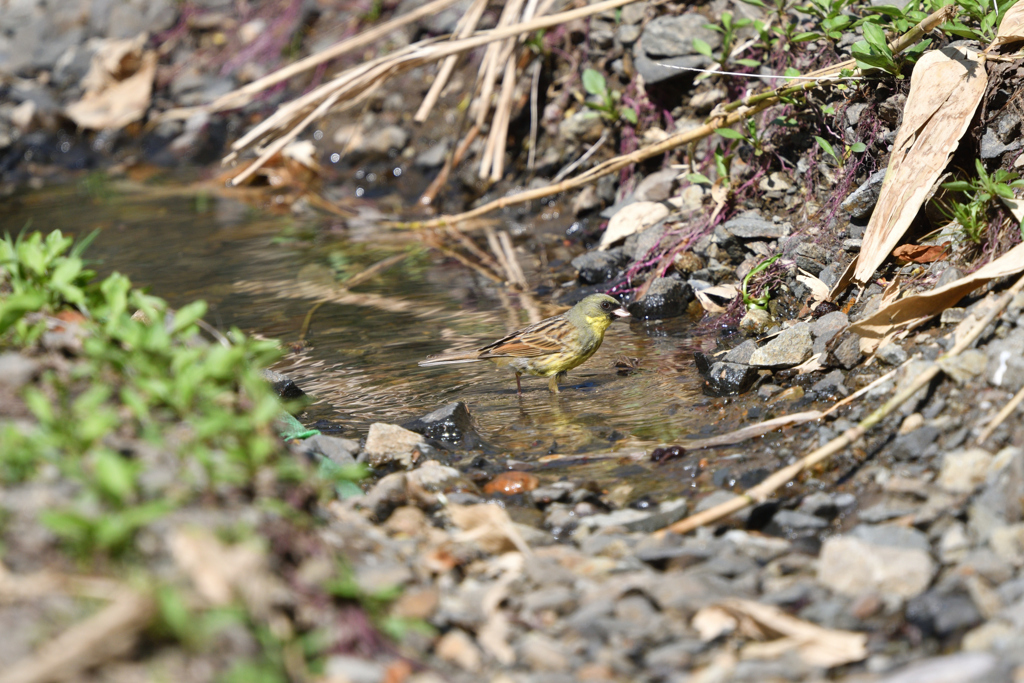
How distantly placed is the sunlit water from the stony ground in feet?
1.21

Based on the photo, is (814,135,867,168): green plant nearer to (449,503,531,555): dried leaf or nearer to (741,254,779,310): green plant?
(741,254,779,310): green plant

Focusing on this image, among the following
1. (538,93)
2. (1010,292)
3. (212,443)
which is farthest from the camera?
(538,93)

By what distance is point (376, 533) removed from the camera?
12.3 feet

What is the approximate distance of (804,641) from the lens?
3.02 metres

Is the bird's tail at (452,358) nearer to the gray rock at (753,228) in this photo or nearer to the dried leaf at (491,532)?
the gray rock at (753,228)

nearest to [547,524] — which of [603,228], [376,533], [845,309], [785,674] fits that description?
[376,533]

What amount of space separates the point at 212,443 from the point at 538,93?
8.32 metres

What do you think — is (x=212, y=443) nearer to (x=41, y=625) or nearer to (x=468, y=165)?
(x=41, y=625)

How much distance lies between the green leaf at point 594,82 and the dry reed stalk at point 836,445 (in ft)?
18.5

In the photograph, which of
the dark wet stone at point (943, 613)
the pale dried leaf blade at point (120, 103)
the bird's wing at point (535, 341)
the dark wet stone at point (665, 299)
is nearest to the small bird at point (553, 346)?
the bird's wing at point (535, 341)

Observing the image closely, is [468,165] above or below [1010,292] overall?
below

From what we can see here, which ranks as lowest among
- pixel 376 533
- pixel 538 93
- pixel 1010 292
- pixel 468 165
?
pixel 468 165

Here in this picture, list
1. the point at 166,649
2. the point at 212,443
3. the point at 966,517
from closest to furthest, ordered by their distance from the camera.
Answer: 1. the point at 166,649
2. the point at 212,443
3. the point at 966,517

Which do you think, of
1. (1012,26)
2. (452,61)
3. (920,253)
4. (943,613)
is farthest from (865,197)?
(452,61)
